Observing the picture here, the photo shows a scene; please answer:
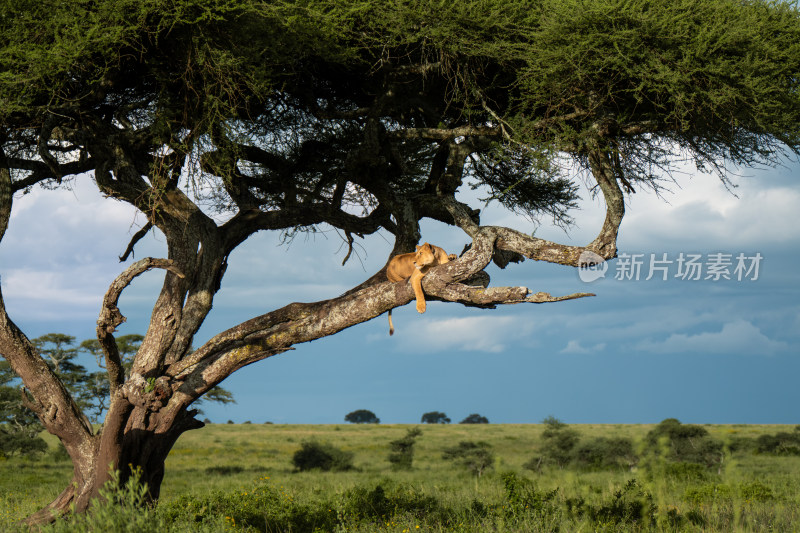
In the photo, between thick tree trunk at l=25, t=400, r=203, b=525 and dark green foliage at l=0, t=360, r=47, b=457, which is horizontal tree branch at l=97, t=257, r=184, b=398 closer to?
thick tree trunk at l=25, t=400, r=203, b=525

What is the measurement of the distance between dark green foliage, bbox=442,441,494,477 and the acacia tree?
12.5m

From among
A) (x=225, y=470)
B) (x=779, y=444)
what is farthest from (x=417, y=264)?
(x=779, y=444)

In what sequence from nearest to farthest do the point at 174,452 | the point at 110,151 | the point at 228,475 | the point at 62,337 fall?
the point at 110,151 < the point at 228,475 < the point at 62,337 < the point at 174,452

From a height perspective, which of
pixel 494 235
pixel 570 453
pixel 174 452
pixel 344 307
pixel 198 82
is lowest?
pixel 174 452

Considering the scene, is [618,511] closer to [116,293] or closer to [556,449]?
[116,293]

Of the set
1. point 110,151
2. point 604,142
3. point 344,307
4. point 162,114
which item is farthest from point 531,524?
point 110,151

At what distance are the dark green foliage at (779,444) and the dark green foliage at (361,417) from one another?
3902cm

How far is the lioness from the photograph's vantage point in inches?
318

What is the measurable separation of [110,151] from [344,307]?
419 centimetres

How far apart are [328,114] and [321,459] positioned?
593 inches

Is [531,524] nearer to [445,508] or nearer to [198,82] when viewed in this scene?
[445,508]

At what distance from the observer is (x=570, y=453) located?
21641 mm

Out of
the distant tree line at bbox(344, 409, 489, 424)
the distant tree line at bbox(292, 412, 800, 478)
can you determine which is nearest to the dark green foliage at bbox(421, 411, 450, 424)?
the distant tree line at bbox(344, 409, 489, 424)

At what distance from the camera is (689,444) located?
2012cm
